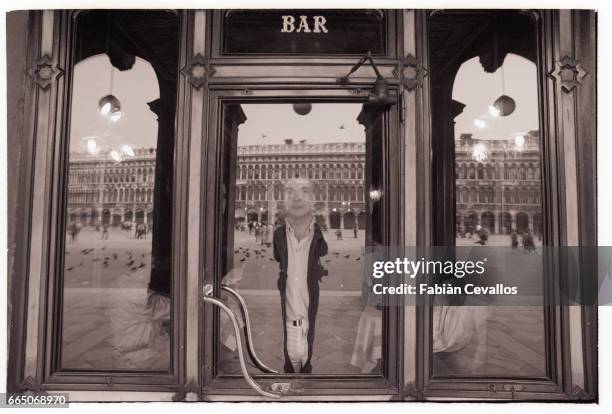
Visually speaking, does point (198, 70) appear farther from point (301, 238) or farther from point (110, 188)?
point (301, 238)

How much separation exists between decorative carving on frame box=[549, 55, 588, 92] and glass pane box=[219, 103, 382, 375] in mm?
997

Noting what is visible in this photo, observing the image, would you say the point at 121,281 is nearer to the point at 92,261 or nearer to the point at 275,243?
the point at 92,261

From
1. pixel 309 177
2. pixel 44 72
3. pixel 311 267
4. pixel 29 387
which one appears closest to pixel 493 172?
pixel 309 177

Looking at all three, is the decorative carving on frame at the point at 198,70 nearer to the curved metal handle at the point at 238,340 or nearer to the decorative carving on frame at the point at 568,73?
the curved metal handle at the point at 238,340

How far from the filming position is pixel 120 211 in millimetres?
1951

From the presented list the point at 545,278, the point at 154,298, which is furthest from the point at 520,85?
the point at 154,298

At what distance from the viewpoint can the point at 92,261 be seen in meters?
1.95

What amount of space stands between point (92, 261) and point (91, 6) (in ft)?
4.14

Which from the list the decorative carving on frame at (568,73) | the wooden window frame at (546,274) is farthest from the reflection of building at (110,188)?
the decorative carving on frame at (568,73)

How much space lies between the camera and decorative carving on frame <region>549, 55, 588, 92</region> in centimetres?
196

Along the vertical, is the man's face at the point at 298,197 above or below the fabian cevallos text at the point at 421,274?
above

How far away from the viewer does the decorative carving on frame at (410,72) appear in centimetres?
198

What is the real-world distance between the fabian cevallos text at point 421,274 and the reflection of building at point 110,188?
117cm

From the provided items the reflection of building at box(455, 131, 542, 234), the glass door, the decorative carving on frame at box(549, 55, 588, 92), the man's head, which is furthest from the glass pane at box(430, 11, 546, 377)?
the man's head
